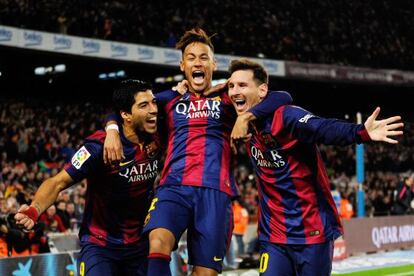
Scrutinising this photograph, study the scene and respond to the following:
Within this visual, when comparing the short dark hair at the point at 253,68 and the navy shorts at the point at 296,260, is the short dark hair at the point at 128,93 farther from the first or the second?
the navy shorts at the point at 296,260

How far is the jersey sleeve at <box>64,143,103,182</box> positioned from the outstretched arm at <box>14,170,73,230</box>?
0.18ft

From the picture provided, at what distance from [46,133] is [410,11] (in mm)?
26398

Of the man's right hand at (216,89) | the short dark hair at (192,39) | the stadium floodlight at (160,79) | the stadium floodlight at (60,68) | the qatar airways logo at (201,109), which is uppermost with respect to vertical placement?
the stadium floodlight at (160,79)

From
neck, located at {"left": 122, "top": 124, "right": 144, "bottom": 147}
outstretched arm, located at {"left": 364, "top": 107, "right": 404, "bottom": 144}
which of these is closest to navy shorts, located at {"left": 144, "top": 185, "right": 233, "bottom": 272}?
neck, located at {"left": 122, "top": 124, "right": 144, "bottom": 147}

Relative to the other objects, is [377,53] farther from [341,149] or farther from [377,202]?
[377,202]

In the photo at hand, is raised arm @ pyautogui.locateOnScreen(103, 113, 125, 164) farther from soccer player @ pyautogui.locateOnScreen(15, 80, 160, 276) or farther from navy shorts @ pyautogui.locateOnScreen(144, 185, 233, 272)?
navy shorts @ pyautogui.locateOnScreen(144, 185, 233, 272)

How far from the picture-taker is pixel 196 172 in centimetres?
539

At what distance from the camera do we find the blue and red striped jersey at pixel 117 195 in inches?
223

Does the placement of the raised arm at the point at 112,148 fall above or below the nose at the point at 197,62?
below

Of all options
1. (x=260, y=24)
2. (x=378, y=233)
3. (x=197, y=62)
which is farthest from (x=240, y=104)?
(x=260, y=24)

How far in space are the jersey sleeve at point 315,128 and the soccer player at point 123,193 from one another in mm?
1149

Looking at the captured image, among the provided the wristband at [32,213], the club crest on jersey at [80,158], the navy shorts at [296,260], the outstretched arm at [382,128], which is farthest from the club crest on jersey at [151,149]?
the outstretched arm at [382,128]

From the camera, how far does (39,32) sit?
66.0 feet

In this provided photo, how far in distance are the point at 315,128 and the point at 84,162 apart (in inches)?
74.2
